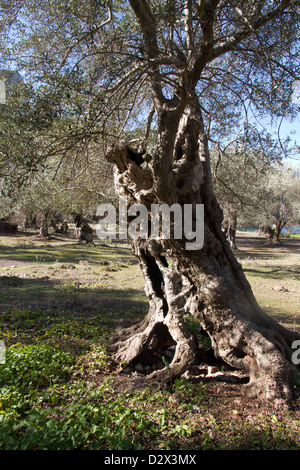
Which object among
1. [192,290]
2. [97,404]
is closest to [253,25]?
[192,290]

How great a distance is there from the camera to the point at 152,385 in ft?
13.2

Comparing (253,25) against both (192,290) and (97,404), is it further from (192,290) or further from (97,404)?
(97,404)

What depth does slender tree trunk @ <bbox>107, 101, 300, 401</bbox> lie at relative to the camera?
3.87 meters

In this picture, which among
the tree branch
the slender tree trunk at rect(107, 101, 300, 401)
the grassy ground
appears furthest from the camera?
the tree branch

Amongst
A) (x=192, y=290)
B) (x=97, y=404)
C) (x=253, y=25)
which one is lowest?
(x=97, y=404)

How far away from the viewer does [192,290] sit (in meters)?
4.81

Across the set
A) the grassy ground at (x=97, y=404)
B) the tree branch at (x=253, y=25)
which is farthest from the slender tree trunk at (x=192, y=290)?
the tree branch at (x=253, y=25)

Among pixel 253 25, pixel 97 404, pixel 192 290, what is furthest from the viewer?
pixel 192 290

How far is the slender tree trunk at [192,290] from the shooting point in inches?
152

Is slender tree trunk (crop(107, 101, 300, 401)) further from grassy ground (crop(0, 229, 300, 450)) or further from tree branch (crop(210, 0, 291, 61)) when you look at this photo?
tree branch (crop(210, 0, 291, 61))

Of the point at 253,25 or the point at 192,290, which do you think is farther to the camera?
the point at 192,290

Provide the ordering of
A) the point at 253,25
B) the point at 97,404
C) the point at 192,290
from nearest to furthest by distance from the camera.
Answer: the point at 97,404 < the point at 253,25 < the point at 192,290

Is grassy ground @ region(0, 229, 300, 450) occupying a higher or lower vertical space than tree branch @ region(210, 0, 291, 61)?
lower

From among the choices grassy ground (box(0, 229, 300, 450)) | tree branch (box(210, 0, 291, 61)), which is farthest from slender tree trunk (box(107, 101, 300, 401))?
tree branch (box(210, 0, 291, 61))
